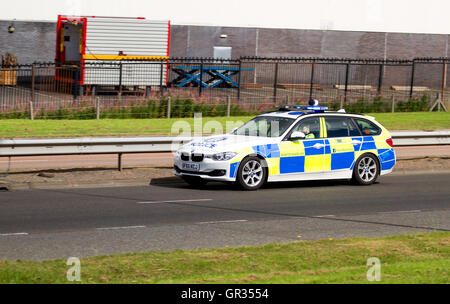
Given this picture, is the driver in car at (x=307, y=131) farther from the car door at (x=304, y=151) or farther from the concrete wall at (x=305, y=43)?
the concrete wall at (x=305, y=43)

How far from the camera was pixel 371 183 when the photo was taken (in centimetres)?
1611

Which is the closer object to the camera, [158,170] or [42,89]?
[158,170]

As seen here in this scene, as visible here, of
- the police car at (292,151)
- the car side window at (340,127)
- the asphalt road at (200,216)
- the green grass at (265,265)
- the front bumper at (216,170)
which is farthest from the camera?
the car side window at (340,127)

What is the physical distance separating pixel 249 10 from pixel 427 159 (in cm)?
2735

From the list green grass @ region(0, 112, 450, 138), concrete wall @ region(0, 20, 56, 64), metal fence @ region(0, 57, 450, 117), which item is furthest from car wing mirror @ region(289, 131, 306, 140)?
concrete wall @ region(0, 20, 56, 64)

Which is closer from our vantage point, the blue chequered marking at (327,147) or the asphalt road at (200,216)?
the asphalt road at (200,216)

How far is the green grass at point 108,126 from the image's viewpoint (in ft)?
74.1

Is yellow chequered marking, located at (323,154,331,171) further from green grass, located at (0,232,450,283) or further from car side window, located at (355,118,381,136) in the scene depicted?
green grass, located at (0,232,450,283)

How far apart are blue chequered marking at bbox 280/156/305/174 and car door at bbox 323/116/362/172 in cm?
60

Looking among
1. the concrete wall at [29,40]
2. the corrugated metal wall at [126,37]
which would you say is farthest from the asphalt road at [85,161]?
the concrete wall at [29,40]

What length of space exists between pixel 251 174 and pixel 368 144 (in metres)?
2.87

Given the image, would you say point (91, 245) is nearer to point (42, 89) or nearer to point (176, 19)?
point (42, 89)

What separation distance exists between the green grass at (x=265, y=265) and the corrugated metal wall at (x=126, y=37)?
27.1 m

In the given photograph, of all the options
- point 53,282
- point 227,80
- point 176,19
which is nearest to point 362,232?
point 53,282
